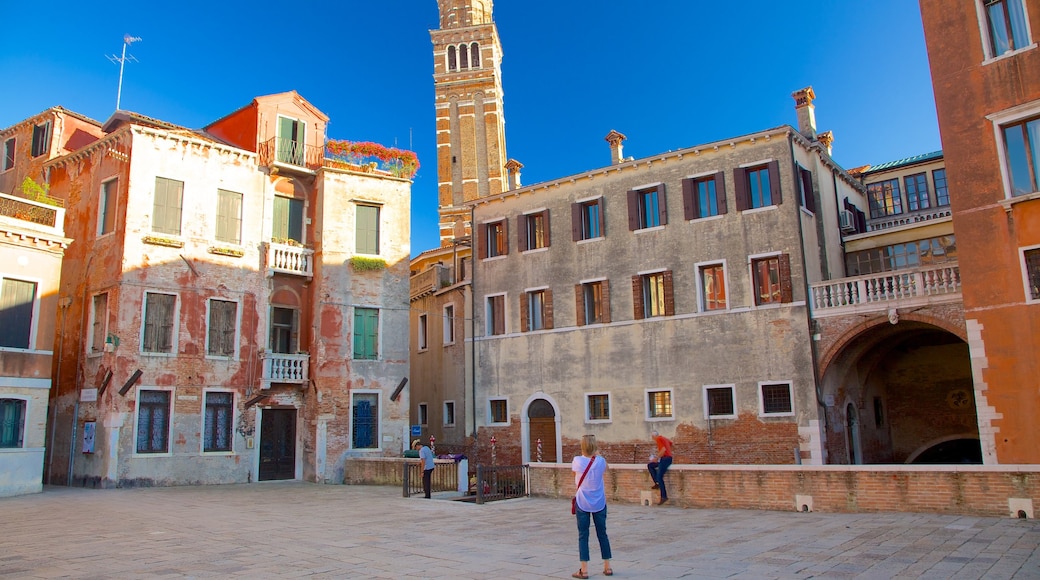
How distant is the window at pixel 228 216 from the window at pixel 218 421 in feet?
17.6

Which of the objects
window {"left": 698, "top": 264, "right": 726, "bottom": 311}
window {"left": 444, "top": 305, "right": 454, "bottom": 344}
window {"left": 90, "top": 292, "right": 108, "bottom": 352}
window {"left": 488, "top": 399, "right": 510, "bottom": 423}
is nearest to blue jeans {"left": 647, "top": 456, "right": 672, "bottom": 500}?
window {"left": 698, "top": 264, "right": 726, "bottom": 311}

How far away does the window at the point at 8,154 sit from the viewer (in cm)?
2911

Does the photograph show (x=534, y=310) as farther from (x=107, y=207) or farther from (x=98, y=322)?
(x=107, y=207)

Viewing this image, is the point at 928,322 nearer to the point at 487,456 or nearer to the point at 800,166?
the point at 800,166

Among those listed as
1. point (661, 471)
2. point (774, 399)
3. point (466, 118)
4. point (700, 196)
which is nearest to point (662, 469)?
point (661, 471)

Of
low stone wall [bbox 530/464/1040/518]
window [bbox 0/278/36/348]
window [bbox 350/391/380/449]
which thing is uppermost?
window [bbox 0/278/36/348]

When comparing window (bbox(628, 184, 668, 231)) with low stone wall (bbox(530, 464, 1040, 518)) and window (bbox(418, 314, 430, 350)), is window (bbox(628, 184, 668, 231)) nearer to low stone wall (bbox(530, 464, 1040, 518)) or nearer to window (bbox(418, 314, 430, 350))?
low stone wall (bbox(530, 464, 1040, 518))

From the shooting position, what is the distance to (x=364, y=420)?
27.2 metres

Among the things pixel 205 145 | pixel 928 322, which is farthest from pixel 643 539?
pixel 205 145

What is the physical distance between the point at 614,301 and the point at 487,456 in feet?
26.7

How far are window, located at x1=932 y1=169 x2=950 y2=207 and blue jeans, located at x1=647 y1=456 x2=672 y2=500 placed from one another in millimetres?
18848

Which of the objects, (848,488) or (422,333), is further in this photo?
(422,333)

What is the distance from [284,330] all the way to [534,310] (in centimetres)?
936

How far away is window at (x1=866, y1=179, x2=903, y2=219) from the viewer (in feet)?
98.6
